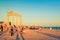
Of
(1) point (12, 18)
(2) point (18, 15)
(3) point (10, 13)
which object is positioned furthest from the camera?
(2) point (18, 15)

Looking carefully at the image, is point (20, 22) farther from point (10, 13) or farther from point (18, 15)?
point (10, 13)

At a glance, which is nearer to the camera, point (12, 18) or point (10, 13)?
point (10, 13)

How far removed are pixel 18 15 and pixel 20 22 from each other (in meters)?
13.3

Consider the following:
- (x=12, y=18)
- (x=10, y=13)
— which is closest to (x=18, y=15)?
(x=12, y=18)

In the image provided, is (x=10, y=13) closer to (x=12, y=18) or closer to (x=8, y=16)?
(x=8, y=16)

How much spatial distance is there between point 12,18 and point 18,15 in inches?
363

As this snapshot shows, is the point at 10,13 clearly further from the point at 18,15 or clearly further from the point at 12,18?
the point at 18,15

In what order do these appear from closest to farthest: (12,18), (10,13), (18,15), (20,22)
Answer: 1. (10,13)
2. (12,18)
3. (18,15)
4. (20,22)

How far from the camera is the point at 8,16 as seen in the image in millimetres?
100562

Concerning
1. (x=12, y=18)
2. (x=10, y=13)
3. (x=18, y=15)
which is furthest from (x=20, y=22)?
(x=10, y=13)

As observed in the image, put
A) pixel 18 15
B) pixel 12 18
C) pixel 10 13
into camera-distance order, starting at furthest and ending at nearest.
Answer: pixel 18 15 < pixel 12 18 < pixel 10 13

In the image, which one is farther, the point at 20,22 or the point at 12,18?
the point at 20,22

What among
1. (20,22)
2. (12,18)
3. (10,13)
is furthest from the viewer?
(20,22)

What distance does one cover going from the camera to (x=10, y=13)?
97.8 metres
